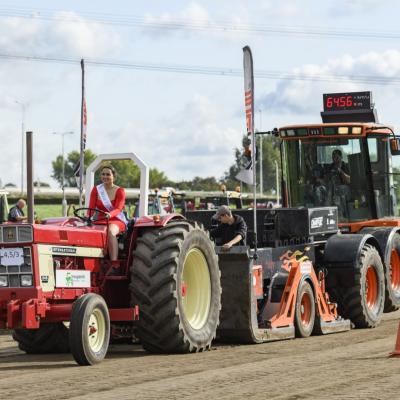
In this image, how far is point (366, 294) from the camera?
52.4 ft

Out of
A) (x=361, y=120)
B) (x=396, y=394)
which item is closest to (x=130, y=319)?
(x=396, y=394)

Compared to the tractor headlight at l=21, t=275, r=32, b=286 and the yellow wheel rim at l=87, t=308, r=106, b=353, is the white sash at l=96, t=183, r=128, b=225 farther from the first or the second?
the tractor headlight at l=21, t=275, r=32, b=286

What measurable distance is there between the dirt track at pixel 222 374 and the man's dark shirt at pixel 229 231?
1.55m

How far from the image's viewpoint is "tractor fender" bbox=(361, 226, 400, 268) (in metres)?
16.9

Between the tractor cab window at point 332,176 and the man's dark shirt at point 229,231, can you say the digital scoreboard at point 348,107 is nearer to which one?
the tractor cab window at point 332,176

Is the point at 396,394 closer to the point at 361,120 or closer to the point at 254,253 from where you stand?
the point at 254,253

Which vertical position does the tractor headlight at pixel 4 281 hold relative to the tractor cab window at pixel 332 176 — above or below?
below

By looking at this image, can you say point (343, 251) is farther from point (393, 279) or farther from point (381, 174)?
point (381, 174)

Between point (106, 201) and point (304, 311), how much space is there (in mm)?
3561

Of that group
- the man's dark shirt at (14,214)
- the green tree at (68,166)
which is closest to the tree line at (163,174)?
the green tree at (68,166)

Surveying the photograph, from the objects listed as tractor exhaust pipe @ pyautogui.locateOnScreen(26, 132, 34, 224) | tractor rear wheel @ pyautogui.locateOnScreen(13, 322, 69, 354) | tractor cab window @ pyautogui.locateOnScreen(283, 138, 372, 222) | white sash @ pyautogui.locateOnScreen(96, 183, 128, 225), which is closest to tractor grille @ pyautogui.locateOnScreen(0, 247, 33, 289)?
white sash @ pyautogui.locateOnScreen(96, 183, 128, 225)

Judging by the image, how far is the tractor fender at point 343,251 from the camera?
609 inches

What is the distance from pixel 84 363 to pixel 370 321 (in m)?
6.05

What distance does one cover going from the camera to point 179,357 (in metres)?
11.3
